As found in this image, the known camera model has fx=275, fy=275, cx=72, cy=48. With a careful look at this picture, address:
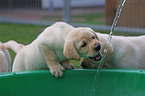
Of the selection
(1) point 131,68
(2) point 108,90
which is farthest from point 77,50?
(1) point 131,68

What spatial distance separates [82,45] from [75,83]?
48 centimetres

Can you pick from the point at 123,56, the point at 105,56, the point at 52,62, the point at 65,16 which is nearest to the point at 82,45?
the point at 105,56

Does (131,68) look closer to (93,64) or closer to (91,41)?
(93,64)

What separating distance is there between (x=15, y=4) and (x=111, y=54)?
7036 mm

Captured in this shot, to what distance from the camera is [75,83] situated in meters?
2.50

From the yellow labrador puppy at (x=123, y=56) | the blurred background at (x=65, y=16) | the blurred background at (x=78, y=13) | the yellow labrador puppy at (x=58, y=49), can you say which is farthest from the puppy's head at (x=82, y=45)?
the blurred background at (x=78, y=13)

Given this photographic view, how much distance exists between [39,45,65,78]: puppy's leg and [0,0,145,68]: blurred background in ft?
11.9

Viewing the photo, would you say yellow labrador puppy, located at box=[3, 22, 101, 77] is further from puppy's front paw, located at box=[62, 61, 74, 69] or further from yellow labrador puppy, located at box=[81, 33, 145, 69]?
yellow labrador puppy, located at box=[81, 33, 145, 69]

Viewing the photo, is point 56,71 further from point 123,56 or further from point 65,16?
point 65,16

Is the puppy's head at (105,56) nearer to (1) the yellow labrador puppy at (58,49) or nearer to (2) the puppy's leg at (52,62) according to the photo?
(1) the yellow labrador puppy at (58,49)

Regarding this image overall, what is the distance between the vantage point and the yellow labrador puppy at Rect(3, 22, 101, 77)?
7.06 feet

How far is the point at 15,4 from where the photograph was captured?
8.94 m

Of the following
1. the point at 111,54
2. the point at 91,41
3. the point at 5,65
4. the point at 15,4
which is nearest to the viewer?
the point at 91,41

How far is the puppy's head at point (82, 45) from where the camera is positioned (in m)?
2.12
